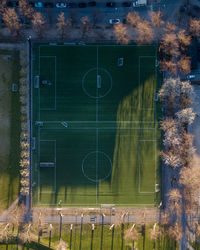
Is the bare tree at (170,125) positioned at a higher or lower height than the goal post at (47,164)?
higher

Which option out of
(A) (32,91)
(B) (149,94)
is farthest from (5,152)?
(B) (149,94)

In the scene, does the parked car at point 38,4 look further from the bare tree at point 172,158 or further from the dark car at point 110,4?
the bare tree at point 172,158

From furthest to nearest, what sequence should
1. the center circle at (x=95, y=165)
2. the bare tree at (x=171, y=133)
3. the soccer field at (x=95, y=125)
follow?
the center circle at (x=95, y=165) → the soccer field at (x=95, y=125) → the bare tree at (x=171, y=133)

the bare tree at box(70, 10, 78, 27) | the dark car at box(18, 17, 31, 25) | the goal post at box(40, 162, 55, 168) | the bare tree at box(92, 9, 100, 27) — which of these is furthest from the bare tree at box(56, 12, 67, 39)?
the goal post at box(40, 162, 55, 168)

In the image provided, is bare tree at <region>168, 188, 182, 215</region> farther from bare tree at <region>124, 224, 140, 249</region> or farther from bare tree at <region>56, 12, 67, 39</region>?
bare tree at <region>56, 12, 67, 39</region>

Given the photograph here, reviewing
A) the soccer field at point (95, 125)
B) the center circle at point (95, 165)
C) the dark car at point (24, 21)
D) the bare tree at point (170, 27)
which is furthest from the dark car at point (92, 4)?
the center circle at point (95, 165)

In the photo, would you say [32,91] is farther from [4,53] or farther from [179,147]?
[179,147]
